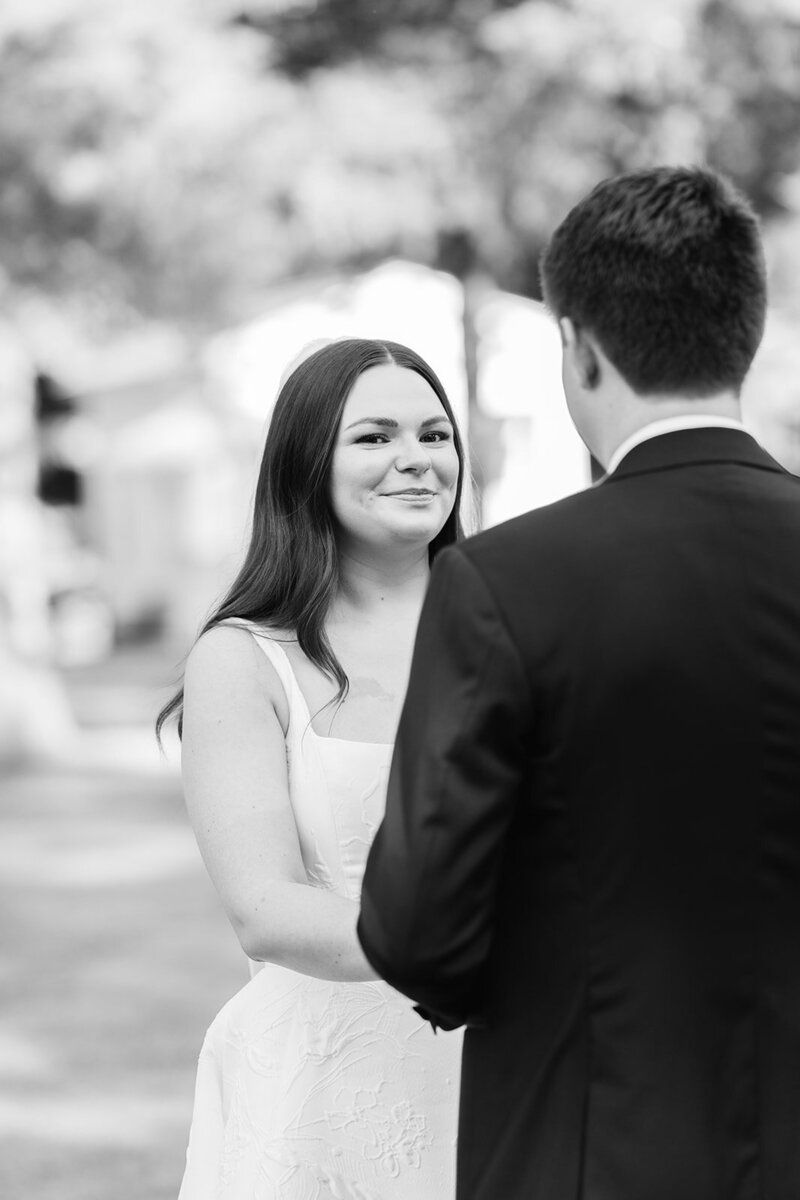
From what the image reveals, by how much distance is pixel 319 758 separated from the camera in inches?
103

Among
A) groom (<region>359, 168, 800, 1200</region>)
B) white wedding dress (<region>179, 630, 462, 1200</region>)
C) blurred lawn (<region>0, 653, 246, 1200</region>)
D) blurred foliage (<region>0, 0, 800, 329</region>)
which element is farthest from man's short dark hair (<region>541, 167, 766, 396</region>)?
blurred foliage (<region>0, 0, 800, 329</region>)

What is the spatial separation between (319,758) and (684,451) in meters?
1.06

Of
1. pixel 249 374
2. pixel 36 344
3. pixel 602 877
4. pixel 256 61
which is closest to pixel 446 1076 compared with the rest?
pixel 602 877

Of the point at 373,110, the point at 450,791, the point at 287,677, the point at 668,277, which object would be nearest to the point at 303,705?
the point at 287,677

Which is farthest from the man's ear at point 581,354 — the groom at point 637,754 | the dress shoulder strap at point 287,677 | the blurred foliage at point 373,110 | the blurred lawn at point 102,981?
the blurred foliage at point 373,110

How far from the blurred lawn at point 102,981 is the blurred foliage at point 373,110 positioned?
3548 mm

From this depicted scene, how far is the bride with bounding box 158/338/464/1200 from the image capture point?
2531 millimetres

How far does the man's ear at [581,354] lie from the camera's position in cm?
176

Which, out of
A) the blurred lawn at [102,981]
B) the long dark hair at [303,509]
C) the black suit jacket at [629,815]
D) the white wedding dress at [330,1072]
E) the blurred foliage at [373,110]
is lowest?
the blurred lawn at [102,981]

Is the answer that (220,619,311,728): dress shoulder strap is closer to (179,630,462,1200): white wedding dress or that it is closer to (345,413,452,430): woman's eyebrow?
(179,630,462,1200): white wedding dress

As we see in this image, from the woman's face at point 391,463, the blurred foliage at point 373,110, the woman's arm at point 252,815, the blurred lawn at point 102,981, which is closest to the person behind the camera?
the woman's arm at point 252,815

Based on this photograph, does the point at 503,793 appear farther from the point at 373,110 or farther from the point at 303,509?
the point at 373,110

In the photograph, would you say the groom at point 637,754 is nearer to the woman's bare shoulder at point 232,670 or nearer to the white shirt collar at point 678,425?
the white shirt collar at point 678,425

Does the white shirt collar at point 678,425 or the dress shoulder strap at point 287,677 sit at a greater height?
the white shirt collar at point 678,425
